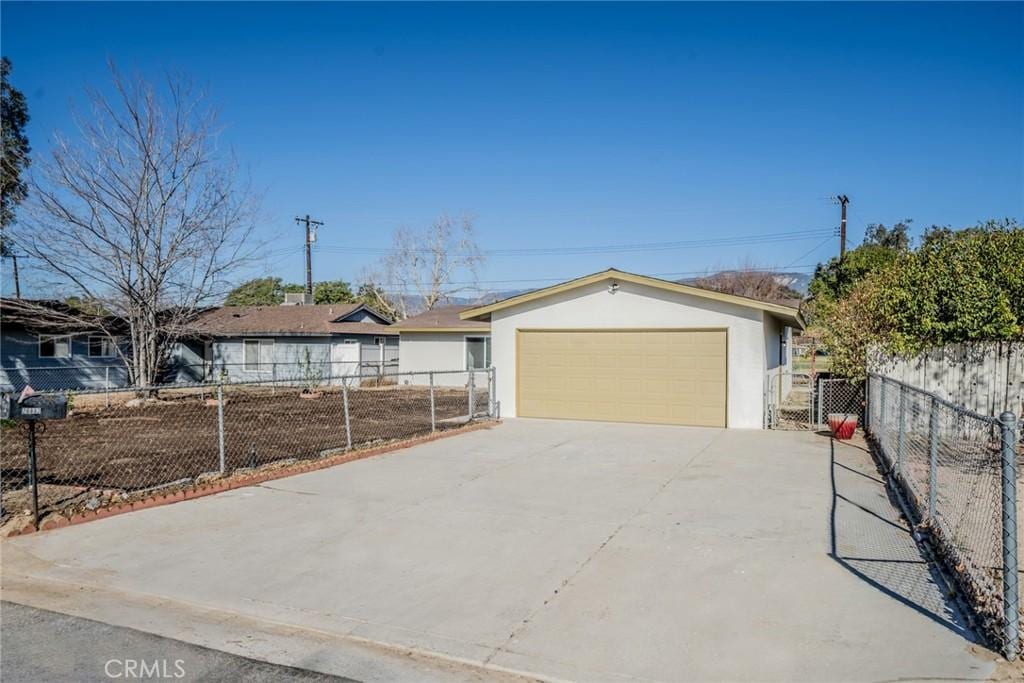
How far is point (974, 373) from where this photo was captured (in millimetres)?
12617

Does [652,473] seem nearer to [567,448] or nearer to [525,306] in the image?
[567,448]

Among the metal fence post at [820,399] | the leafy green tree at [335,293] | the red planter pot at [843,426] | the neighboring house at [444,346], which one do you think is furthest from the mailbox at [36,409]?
the leafy green tree at [335,293]

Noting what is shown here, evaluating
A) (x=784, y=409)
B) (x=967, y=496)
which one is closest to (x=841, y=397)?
(x=784, y=409)

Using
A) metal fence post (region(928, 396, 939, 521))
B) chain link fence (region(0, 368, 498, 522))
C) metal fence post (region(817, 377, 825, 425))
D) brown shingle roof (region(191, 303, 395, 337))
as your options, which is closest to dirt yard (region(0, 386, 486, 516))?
chain link fence (region(0, 368, 498, 522))

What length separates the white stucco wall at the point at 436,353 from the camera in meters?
27.1

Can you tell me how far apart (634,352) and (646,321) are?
28.7 inches

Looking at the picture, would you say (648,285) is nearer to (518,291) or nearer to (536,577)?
(536,577)

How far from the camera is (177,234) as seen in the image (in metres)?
21.4

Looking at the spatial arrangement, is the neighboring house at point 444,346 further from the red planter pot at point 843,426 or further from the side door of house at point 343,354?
the red planter pot at point 843,426

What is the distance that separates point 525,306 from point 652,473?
752cm

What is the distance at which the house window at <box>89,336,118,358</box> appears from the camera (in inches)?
1052

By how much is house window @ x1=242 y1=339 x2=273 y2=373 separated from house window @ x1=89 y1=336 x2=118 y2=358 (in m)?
4.85

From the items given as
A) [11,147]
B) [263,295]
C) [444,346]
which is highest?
[11,147]

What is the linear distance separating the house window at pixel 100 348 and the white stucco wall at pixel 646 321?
18007mm
